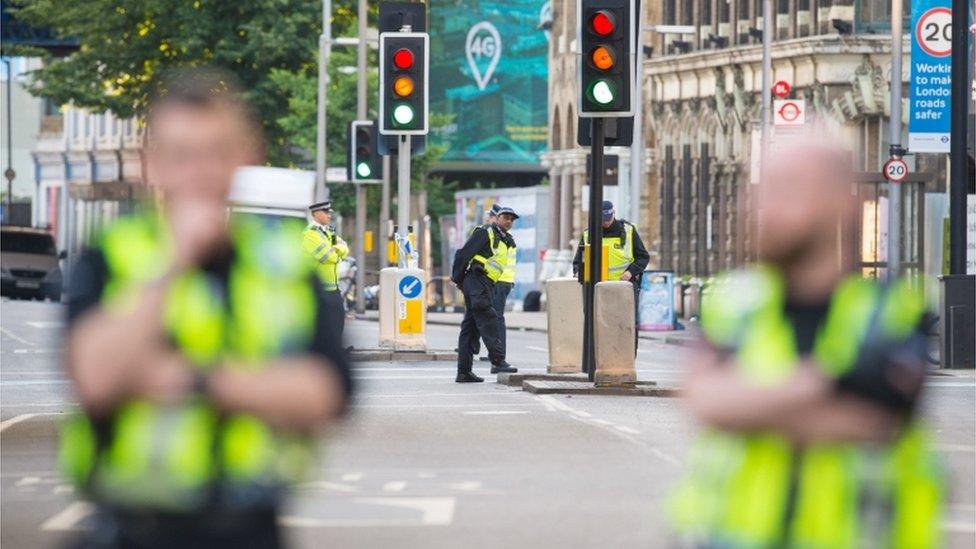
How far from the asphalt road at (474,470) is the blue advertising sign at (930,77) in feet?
22.9

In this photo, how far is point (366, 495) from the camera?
14.0 m

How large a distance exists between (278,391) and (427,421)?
47.2ft

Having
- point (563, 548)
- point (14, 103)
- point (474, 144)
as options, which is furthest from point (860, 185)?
point (14, 103)

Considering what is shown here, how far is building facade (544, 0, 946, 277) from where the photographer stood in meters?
52.2

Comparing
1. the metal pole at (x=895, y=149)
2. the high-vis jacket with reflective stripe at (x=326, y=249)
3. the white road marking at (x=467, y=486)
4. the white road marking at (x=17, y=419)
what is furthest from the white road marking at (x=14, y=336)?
the white road marking at (x=467, y=486)

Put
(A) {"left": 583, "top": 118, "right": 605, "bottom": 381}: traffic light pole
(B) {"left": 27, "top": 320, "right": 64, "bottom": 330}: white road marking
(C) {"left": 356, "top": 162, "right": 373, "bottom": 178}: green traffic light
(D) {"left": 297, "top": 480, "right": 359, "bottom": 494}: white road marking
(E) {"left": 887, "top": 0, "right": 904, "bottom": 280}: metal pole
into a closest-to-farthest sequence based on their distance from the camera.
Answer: (D) {"left": 297, "top": 480, "right": 359, "bottom": 494}: white road marking
(A) {"left": 583, "top": 118, "right": 605, "bottom": 381}: traffic light pole
(E) {"left": 887, "top": 0, "right": 904, "bottom": 280}: metal pole
(C) {"left": 356, "top": 162, "right": 373, "bottom": 178}: green traffic light
(B) {"left": 27, "top": 320, "right": 64, "bottom": 330}: white road marking

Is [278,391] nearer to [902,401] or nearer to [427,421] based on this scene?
[902,401]

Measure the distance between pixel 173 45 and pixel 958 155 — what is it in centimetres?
3983

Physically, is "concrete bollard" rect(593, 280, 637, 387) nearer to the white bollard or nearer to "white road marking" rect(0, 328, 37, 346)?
the white bollard

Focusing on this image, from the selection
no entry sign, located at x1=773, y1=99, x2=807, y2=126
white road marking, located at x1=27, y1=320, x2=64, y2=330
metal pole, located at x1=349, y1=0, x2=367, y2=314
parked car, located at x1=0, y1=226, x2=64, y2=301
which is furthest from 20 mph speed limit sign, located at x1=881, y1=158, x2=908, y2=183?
parked car, located at x1=0, y1=226, x2=64, y2=301

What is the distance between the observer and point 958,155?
30.4 meters

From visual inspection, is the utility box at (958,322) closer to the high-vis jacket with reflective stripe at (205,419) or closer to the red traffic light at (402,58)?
the red traffic light at (402,58)

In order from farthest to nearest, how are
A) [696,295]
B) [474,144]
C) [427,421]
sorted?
[474,144] → [696,295] → [427,421]

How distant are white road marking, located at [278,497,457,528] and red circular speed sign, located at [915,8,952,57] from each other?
66.6 ft
